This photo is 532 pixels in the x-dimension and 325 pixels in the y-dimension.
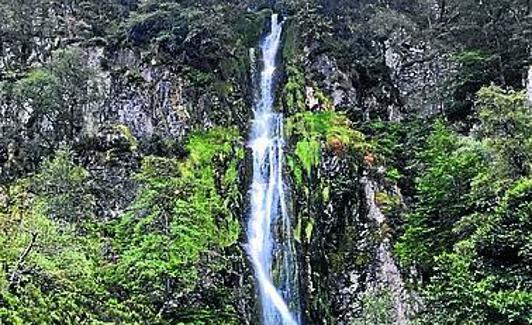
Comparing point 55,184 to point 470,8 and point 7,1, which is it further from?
point 470,8

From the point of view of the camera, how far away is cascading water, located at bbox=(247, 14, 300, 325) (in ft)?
74.8

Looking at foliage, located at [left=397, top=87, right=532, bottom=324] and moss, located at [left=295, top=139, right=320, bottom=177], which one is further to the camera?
moss, located at [left=295, top=139, right=320, bottom=177]

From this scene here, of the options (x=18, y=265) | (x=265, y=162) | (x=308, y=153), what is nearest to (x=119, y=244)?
(x=18, y=265)

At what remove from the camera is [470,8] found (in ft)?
97.5

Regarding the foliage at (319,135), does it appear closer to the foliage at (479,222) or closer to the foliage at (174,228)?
the foliage at (174,228)

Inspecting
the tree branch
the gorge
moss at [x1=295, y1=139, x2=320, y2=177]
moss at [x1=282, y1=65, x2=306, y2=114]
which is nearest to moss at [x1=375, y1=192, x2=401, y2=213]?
the gorge

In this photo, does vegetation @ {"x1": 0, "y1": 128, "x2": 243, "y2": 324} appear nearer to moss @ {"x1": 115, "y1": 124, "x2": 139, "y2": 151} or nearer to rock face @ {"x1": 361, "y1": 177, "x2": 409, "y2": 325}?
moss @ {"x1": 115, "y1": 124, "x2": 139, "y2": 151}

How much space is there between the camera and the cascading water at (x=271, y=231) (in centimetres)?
2280

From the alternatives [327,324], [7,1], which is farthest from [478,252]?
[7,1]

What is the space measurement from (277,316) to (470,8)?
16120 millimetres

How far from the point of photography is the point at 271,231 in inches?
967

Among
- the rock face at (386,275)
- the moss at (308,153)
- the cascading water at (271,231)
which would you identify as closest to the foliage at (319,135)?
the moss at (308,153)

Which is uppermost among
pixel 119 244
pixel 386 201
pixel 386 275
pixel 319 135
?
pixel 319 135

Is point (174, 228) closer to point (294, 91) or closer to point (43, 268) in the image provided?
point (43, 268)
